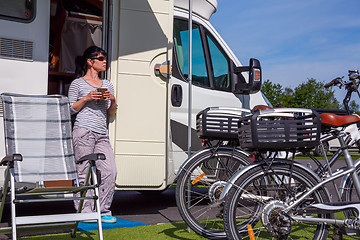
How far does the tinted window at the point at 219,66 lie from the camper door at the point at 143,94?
109 cm

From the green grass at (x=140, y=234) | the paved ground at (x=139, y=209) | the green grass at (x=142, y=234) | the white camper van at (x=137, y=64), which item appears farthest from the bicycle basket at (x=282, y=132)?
the paved ground at (x=139, y=209)

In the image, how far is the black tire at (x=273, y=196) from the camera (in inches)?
122

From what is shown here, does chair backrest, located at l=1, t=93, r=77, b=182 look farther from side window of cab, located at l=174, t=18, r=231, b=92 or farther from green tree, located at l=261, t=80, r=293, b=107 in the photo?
green tree, located at l=261, t=80, r=293, b=107

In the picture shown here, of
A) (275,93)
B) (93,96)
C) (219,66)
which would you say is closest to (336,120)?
(93,96)

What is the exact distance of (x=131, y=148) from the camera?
16.2ft

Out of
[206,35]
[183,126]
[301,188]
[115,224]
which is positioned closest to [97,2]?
[206,35]

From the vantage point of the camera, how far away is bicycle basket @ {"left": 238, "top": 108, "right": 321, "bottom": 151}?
312 cm

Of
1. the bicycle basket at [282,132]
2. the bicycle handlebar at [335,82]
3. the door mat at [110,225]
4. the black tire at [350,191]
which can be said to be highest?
the bicycle handlebar at [335,82]

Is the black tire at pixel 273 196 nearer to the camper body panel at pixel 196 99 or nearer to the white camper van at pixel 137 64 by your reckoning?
the white camper van at pixel 137 64

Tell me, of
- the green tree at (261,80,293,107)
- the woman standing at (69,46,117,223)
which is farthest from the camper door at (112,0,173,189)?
the green tree at (261,80,293,107)

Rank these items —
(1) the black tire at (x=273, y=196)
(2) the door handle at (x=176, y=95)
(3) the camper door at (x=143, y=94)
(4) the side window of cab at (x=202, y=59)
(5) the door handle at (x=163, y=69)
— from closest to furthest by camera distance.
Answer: (1) the black tire at (x=273, y=196), (3) the camper door at (x=143, y=94), (5) the door handle at (x=163, y=69), (2) the door handle at (x=176, y=95), (4) the side window of cab at (x=202, y=59)

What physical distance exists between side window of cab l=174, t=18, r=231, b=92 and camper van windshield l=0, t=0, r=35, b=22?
1932 millimetres

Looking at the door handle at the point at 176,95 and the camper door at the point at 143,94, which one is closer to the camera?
the camper door at the point at 143,94

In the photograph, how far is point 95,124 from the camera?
15.6 feet
